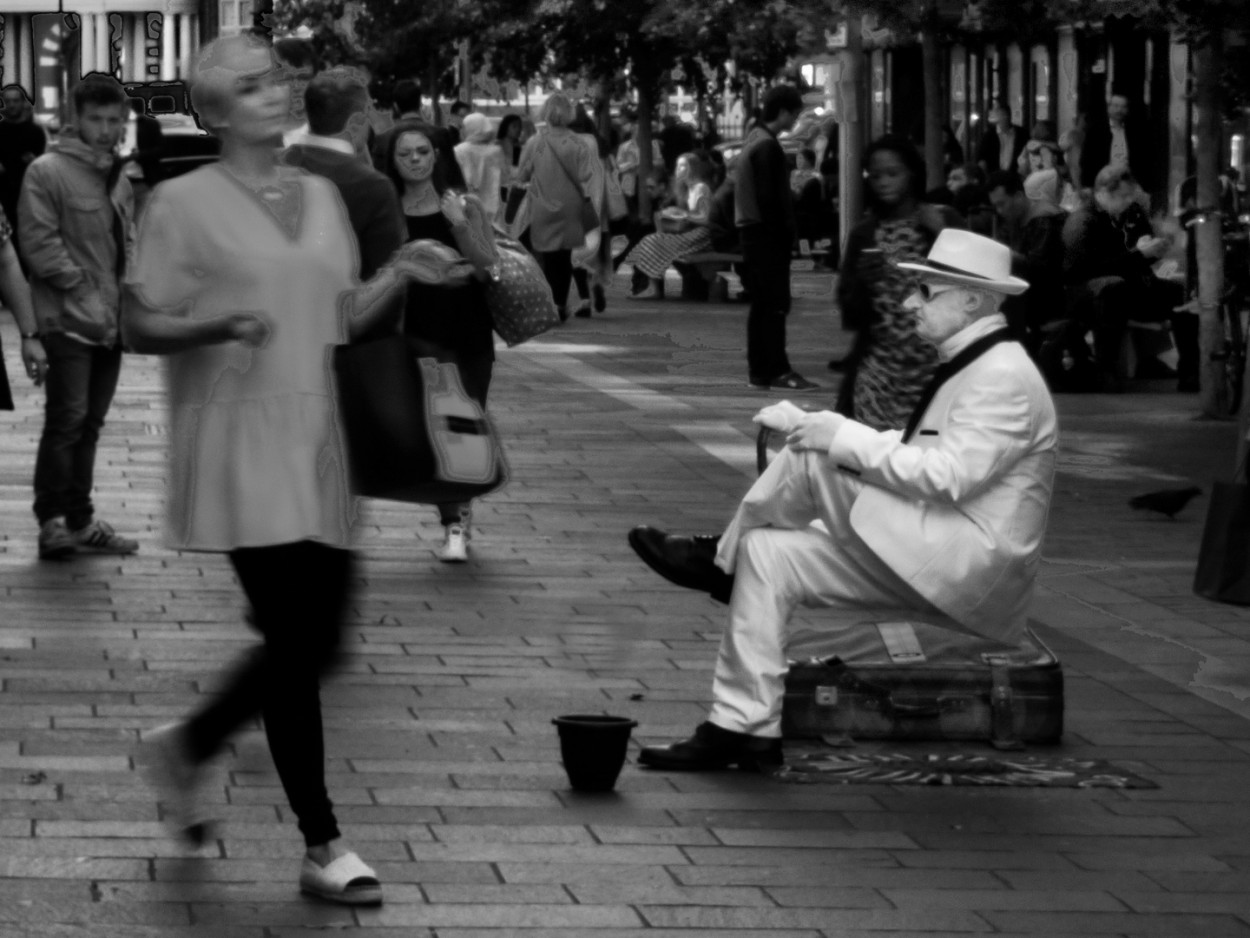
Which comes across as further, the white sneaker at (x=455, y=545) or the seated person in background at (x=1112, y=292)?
the seated person in background at (x=1112, y=292)

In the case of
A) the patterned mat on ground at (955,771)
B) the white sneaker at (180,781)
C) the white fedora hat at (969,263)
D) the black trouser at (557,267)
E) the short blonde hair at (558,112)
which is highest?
the short blonde hair at (558,112)

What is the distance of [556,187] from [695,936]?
637 inches

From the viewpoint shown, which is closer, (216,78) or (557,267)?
(216,78)

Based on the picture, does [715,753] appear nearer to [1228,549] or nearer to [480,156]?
[1228,549]

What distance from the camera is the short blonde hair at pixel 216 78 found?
524 centimetres

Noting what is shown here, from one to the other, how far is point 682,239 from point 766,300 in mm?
7997

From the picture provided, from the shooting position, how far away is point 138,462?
40.1ft

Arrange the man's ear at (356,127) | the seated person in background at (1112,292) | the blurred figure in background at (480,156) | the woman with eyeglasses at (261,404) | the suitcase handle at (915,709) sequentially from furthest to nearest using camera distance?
the blurred figure in background at (480,156) < the seated person in background at (1112,292) < the man's ear at (356,127) < the suitcase handle at (915,709) < the woman with eyeglasses at (261,404)

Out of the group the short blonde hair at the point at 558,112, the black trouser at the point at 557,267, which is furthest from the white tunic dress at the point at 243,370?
the short blonde hair at the point at 558,112

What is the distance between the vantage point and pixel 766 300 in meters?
16.0

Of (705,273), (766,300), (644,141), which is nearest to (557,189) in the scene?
(705,273)

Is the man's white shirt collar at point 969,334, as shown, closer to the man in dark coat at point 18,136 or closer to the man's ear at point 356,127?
the man's ear at point 356,127

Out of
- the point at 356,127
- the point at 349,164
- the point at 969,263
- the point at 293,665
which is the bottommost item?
the point at 293,665

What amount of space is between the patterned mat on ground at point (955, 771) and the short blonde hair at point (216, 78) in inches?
84.5
